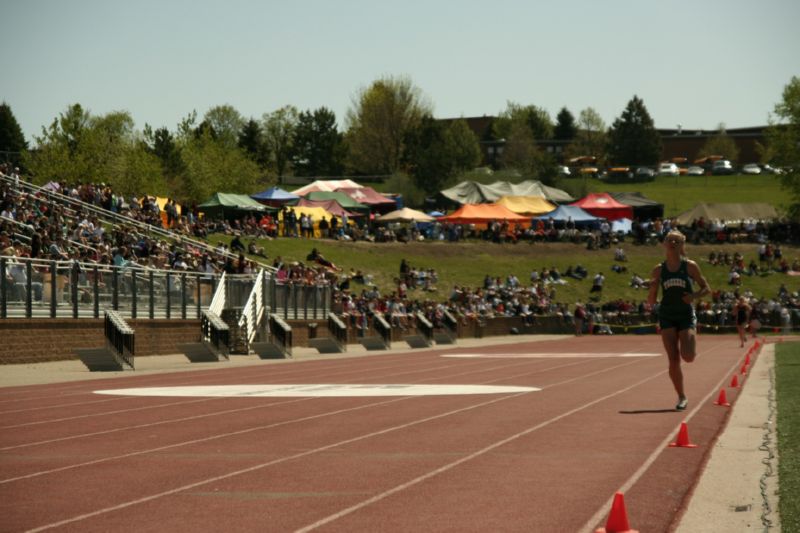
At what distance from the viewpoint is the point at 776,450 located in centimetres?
1197

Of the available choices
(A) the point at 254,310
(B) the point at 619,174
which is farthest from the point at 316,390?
(B) the point at 619,174

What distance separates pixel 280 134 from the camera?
163 meters

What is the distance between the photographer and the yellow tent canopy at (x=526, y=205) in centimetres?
8094

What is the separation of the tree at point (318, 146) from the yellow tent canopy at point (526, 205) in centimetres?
6885

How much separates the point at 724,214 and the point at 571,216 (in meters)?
10.8

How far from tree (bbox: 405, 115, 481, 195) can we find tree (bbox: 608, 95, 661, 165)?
2690cm

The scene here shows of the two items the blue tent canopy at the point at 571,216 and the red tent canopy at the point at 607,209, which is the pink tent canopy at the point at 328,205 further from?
the red tent canopy at the point at 607,209

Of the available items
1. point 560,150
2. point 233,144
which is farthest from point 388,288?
point 560,150

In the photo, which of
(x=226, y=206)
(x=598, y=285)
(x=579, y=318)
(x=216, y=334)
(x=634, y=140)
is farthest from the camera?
(x=634, y=140)

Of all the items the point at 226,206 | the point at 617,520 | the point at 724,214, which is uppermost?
the point at 724,214

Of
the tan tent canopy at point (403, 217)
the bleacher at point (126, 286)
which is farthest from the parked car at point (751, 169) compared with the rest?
the bleacher at point (126, 286)

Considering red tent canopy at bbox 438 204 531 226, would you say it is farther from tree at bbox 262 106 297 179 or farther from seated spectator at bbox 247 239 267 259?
tree at bbox 262 106 297 179

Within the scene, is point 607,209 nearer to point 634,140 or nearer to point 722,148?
point 634,140

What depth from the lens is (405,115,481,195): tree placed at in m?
116
